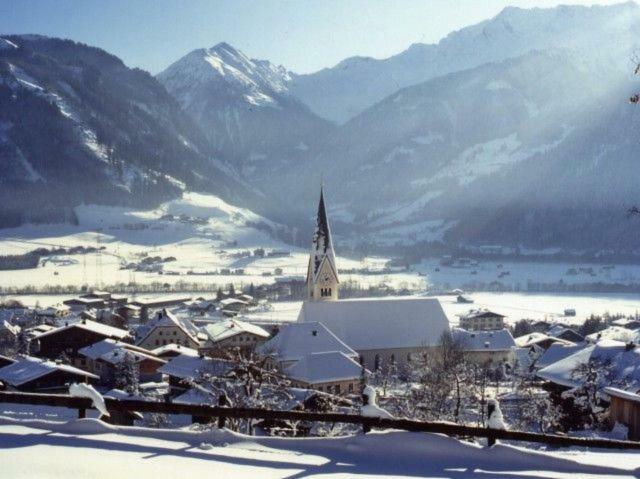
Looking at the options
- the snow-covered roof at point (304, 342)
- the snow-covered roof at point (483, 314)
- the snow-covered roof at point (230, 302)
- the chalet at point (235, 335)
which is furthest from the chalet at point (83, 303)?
the snow-covered roof at point (304, 342)

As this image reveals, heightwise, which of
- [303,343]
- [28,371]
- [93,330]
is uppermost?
[93,330]

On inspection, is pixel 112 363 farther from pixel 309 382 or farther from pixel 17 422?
pixel 17 422

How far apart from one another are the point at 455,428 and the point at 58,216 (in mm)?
181595

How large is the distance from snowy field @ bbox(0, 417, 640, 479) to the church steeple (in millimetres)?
42278

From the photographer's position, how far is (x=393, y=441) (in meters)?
9.22

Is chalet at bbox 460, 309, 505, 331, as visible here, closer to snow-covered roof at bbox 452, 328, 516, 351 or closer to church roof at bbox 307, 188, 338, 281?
snow-covered roof at bbox 452, 328, 516, 351

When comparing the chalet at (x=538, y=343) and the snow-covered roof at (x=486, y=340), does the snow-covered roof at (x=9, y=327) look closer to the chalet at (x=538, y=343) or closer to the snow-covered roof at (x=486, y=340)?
the snow-covered roof at (x=486, y=340)

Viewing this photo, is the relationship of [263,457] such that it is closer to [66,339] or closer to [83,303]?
[66,339]

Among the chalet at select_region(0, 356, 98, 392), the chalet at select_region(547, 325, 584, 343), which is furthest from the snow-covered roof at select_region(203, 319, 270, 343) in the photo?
the chalet at select_region(547, 325, 584, 343)

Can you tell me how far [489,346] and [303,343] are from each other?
744 inches

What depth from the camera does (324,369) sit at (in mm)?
37750

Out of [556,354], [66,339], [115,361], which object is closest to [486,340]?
[556,354]

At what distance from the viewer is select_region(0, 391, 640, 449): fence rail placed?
8.92 m

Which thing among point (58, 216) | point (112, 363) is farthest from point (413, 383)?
point (58, 216)
